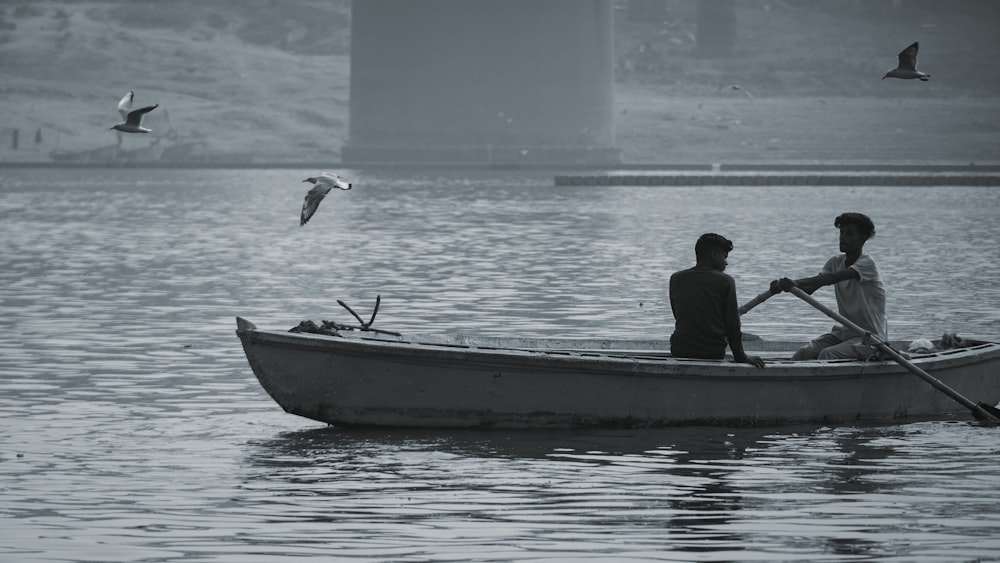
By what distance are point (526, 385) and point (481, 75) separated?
11077 cm

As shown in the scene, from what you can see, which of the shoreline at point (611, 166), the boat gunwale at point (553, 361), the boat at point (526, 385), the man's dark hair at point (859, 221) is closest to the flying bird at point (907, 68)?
the man's dark hair at point (859, 221)

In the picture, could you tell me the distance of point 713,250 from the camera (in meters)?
14.2

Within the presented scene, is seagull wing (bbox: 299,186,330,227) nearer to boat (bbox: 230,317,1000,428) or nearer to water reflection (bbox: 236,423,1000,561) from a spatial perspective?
boat (bbox: 230,317,1000,428)

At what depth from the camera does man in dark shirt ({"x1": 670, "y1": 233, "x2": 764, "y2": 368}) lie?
46.7 feet

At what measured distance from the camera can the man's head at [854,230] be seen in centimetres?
1460

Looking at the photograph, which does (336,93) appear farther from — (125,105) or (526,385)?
(526,385)

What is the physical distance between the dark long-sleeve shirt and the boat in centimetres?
21

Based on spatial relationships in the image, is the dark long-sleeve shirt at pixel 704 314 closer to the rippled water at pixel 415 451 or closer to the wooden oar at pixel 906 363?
the wooden oar at pixel 906 363

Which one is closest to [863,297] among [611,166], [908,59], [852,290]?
[852,290]

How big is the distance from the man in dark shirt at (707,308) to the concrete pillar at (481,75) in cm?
10943

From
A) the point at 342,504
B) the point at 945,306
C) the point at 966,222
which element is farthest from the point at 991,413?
the point at 966,222

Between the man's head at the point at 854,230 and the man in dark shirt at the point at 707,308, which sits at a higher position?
the man's head at the point at 854,230

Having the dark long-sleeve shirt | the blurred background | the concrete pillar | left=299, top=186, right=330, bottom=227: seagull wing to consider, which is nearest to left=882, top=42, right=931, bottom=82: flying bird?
left=299, top=186, right=330, bottom=227: seagull wing

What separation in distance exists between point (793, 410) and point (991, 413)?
184 cm
